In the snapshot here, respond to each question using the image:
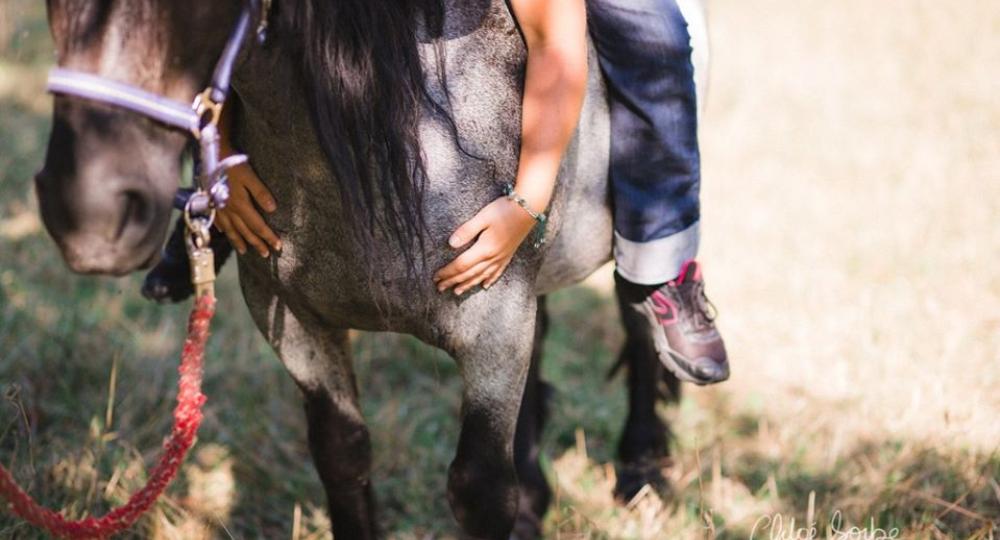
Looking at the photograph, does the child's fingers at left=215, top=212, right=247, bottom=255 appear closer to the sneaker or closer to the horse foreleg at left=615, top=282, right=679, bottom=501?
the sneaker

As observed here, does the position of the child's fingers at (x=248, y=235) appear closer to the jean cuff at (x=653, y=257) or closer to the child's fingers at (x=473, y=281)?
the child's fingers at (x=473, y=281)

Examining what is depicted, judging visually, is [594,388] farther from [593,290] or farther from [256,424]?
[256,424]

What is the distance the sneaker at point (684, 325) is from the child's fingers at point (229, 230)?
1.00m

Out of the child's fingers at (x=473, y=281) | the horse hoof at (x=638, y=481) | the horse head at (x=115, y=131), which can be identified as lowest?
the horse hoof at (x=638, y=481)

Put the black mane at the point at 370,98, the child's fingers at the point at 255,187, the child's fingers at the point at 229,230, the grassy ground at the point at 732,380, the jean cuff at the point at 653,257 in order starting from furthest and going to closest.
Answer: the grassy ground at the point at 732,380 → the jean cuff at the point at 653,257 → the child's fingers at the point at 229,230 → the child's fingers at the point at 255,187 → the black mane at the point at 370,98

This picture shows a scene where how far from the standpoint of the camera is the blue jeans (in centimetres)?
223

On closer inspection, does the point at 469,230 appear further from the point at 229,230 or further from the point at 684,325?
the point at 684,325

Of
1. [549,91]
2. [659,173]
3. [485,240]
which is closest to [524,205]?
[485,240]

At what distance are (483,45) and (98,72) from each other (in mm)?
783

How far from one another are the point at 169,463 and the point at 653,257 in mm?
1226

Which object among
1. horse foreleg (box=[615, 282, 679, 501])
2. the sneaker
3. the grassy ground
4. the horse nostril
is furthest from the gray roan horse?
horse foreleg (box=[615, 282, 679, 501])

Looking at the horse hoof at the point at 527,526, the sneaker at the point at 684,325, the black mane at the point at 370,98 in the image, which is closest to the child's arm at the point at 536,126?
the black mane at the point at 370,98

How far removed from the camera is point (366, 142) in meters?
1.79

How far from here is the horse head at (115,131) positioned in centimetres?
135
